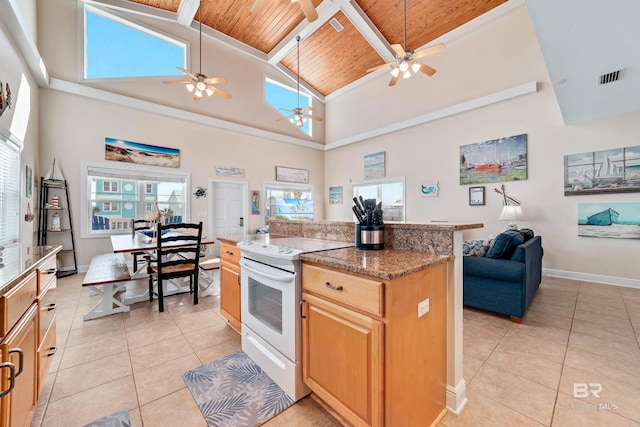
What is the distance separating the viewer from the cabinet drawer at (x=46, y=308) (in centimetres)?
140

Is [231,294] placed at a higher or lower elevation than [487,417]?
higher

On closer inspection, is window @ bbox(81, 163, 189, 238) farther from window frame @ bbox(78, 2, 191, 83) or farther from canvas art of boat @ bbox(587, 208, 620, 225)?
canvas art of boat @ bbox(587, 208, 620, 225)

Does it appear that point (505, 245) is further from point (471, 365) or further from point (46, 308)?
point (46, 308)

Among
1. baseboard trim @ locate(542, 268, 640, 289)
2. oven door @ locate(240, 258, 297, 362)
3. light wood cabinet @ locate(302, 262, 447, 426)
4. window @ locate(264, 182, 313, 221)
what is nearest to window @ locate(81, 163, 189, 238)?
window @ locate(264, 182, 313, 221)

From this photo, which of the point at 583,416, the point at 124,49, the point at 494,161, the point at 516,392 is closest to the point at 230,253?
the point at 516,392

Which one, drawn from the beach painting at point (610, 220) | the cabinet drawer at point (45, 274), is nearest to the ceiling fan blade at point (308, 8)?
the cabinet drawer at point (45, 274)

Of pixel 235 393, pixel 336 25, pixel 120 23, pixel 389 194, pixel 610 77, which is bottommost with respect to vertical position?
pixel 235 393

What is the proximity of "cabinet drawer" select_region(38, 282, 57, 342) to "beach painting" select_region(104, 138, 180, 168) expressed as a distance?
4232mm

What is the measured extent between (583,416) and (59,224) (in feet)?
22.6

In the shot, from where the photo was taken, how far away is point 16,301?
1044 mm

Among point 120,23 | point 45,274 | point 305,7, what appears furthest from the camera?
point 120,23

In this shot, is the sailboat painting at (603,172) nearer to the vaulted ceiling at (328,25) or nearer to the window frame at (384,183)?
the window frame at (384,183)

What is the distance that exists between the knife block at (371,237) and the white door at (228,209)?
17.6ft

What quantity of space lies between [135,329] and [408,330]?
2.68 meters
